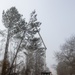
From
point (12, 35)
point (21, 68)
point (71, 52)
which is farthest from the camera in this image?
point (71, 52)

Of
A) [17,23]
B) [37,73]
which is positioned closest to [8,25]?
[17,23]

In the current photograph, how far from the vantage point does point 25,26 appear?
29609mm

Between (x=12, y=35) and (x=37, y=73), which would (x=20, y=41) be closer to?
(x=12, y=35)

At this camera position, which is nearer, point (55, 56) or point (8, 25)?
point (8, 25)

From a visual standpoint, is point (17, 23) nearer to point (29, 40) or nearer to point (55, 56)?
point (29, 40)

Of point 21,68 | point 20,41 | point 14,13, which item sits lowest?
point 21,68

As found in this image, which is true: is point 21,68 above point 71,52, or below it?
below

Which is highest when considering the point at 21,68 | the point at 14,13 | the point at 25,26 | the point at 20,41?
the point at 14,13

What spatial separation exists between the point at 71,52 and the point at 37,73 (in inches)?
435

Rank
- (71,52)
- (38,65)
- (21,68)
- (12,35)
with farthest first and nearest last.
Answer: (38,65) → (71,52) → (21,68) → (12,35)

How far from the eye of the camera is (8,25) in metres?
28.9

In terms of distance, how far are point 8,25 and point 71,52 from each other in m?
22.4

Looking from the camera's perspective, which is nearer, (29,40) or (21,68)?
(29,40)

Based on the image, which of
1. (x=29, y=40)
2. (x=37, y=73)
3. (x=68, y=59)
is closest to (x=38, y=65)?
(x=37, y=73)
